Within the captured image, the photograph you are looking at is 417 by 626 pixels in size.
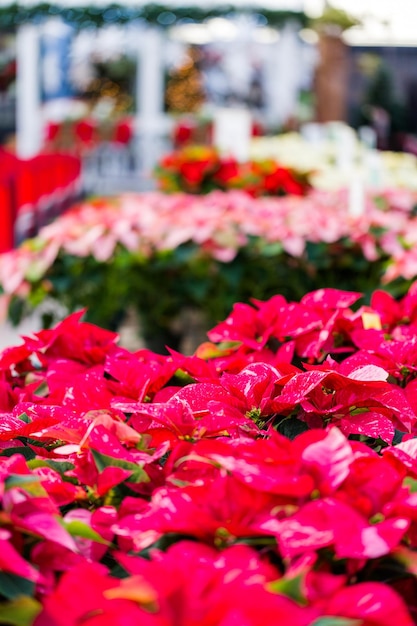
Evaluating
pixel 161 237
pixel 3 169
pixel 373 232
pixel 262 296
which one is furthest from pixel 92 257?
pixel 3 169

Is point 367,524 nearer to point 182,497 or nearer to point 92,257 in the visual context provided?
point 182,497

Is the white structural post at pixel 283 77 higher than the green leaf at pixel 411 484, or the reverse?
the green leaf at pixel 411 484

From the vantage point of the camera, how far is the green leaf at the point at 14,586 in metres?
0.77

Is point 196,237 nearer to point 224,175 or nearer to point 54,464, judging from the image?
point 54,464

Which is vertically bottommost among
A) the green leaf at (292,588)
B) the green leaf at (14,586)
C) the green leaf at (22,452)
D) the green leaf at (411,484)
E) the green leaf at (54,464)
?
Answer: the green leaf at (22,452)

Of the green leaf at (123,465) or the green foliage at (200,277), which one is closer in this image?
the green leaf at (123,465)

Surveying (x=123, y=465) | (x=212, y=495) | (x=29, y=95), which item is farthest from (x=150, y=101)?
(x=212, y=495)

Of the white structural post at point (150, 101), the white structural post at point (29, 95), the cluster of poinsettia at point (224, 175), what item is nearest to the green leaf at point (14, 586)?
the cluster of poinsettia at point (224, 175)

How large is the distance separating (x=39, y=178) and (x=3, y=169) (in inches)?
15.9

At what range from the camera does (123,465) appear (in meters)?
0.97

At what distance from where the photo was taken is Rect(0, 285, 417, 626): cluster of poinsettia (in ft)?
2.37

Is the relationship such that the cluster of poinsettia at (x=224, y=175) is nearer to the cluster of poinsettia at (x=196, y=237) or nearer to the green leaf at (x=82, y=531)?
the cluster of poinsettia at (x=196, y=237)

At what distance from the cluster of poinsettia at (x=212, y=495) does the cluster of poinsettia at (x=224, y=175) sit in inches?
170

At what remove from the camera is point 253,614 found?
0.67 meters
